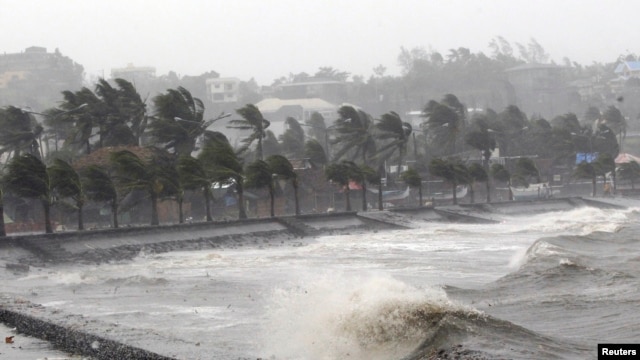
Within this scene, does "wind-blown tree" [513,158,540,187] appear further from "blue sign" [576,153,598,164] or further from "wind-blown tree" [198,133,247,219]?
"wind-blown tree" [198,133,247,219]

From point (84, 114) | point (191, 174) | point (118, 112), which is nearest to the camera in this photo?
point (191, 174)

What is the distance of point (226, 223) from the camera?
139 feet

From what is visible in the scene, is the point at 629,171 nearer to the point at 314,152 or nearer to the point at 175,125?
the point at 314,152

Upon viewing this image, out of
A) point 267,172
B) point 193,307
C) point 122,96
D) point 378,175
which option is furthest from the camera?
point 378,175

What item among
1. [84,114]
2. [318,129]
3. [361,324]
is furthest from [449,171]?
[361,324]

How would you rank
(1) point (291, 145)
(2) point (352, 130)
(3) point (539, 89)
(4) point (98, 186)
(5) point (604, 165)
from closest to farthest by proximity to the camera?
1. (4) point (98, 186)
2. (2) point (352, 130)
3. (1) point (291, 145)
4. (5) point (604, 165)
5. (3) point (539, 89)

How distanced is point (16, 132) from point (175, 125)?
765 cm

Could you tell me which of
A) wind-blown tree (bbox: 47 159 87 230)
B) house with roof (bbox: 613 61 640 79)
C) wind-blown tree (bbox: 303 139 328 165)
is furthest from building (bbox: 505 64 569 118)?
wind-blown tree (bbox: 47 159 87 230)

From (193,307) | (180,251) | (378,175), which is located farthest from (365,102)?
(193,307)

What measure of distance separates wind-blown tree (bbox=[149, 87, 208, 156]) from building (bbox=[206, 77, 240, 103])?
360 feet

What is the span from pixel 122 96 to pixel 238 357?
39.9m

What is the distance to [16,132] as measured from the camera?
149ft

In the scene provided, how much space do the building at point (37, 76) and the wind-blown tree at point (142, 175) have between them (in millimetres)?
116595

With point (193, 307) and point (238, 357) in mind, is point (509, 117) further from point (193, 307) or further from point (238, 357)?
point (238, 357)
